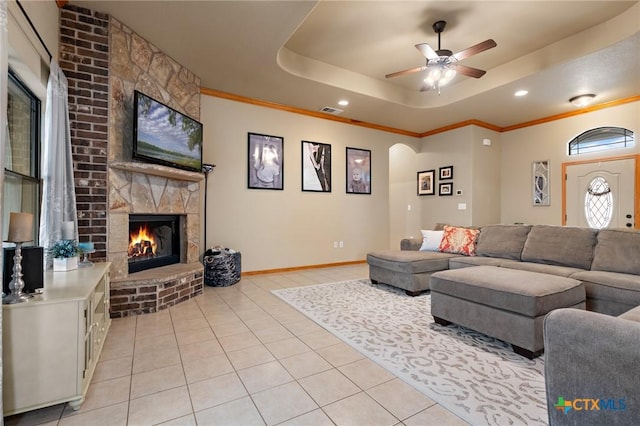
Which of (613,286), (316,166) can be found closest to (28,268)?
(613,286)

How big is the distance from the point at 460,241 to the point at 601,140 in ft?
10.7

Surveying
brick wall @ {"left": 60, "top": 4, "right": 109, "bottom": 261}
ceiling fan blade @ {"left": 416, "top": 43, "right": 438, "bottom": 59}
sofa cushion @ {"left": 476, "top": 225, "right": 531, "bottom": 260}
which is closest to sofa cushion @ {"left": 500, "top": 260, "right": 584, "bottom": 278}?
sofa cushion @ {"left": 476, "top": 225, "right": 531, "bottom": 260}

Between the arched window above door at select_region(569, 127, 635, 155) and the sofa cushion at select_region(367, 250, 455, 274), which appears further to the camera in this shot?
the arched window above door at select_region(569, 127, 635, 155)

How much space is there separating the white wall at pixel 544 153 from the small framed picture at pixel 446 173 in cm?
113

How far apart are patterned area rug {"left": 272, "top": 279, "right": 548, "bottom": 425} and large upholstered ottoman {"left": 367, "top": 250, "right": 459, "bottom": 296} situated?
0.19 meters

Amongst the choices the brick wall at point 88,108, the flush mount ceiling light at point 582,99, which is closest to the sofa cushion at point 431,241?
the flush mount ceiling light at point 582,99

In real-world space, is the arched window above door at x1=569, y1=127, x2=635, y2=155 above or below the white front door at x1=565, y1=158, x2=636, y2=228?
above

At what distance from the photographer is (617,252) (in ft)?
9.54

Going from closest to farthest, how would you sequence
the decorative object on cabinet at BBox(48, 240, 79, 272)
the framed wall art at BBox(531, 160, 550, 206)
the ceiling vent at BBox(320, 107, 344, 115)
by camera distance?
the decorative object on cabinet at BBox(48, 240, 79, 272), the ceiling vent at BBox(320, 107, 344, 115), the framed wall art at BBox(531, 160, 550, 206)

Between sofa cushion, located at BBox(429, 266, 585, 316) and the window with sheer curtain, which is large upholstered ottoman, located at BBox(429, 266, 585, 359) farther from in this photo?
the window with sheer curtain

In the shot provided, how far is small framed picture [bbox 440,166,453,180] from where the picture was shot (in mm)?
6145

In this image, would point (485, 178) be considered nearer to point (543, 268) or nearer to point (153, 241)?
point (543, 268)

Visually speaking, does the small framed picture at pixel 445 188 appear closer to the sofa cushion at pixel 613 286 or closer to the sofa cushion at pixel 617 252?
the sofa cushion at pixel 617 252

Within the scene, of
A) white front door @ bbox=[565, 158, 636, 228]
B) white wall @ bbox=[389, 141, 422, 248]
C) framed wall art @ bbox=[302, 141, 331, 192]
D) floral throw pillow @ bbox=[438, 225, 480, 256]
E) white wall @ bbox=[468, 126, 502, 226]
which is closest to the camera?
floral throw pillow @ bbox=[438, 225, 480, 256]
